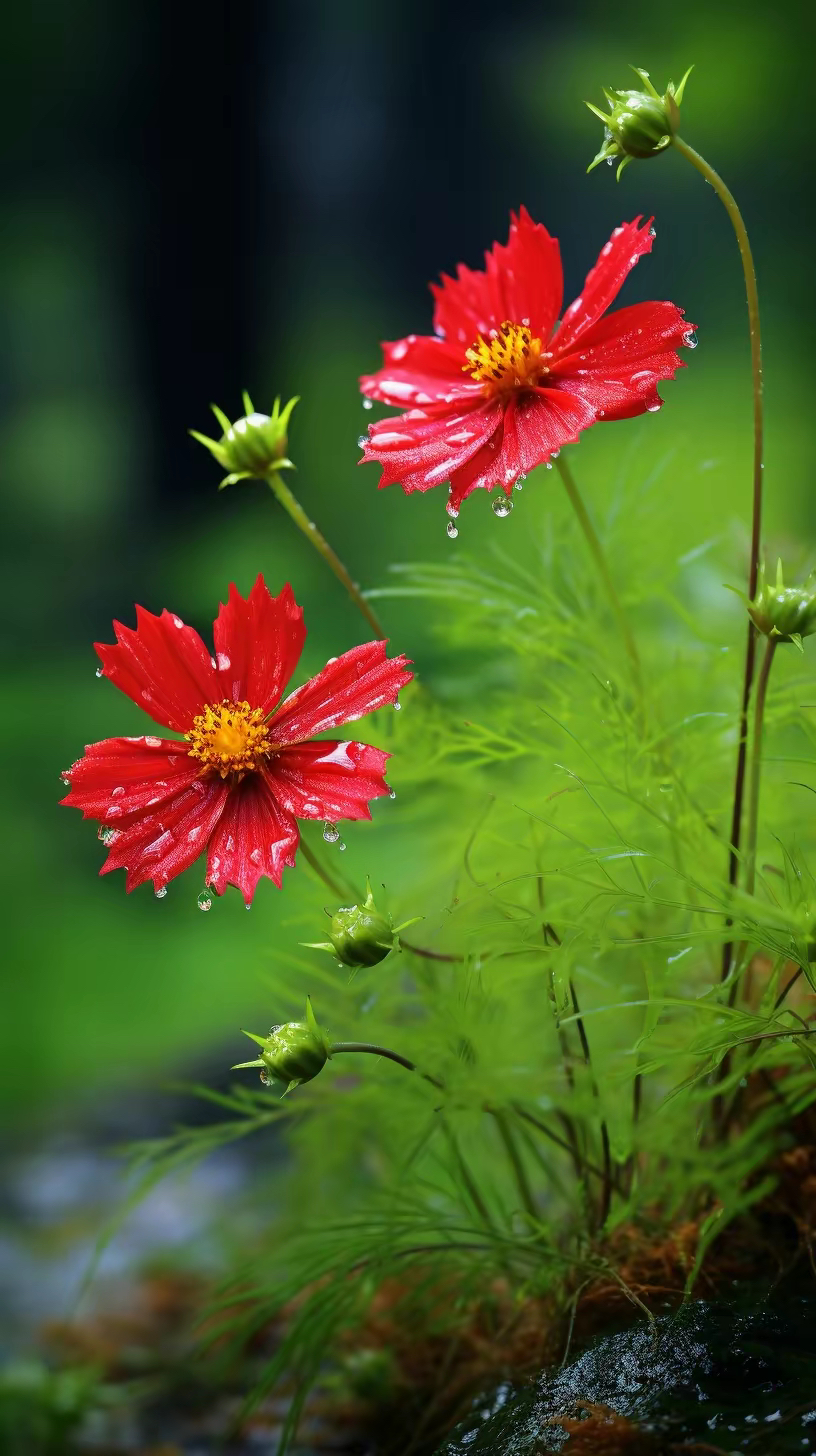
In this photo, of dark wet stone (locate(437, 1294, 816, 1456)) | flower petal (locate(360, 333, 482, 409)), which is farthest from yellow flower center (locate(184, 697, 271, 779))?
dark wet stone (locate(437, 1294, 816, 1456))

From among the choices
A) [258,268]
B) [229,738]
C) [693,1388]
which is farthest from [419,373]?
[258,268]

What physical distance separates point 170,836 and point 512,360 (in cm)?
17

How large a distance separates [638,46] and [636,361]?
1.73m

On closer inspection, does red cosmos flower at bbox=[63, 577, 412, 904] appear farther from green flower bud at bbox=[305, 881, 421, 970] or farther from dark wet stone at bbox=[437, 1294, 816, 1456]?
dark wet stone at bbox=[437, 1294, 816, 1456]

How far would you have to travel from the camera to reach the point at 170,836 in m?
0.31

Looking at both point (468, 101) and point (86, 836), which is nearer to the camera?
point (86, 836)

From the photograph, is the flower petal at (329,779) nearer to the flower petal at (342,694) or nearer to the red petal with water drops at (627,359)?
the flower petal at (342,694)

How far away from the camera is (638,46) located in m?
1.75

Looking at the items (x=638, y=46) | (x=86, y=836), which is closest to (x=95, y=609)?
(x=86, y=836)

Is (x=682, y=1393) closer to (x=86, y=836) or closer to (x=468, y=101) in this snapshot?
(x=86, y=836)

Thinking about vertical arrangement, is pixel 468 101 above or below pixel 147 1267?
above

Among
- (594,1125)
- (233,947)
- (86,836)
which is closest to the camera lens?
(594,1125)

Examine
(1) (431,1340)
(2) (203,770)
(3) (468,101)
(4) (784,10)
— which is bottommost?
(1) (431,1340)

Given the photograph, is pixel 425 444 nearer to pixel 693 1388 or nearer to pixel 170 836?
pixel 170 836
